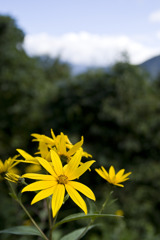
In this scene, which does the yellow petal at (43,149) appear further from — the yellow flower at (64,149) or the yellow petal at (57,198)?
the yellow petal at (57,198)

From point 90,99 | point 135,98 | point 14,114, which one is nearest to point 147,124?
point 135,98

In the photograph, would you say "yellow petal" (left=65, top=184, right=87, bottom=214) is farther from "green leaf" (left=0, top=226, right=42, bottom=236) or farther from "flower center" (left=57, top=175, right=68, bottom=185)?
"green leaf" (left=0, top=226, right=42, bottom=236)

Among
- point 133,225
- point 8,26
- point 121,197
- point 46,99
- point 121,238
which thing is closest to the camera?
point 121,238

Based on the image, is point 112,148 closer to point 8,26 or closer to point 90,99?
point 90,99

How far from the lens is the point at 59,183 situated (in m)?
0.68

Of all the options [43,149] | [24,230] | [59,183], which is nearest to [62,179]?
[59,183]

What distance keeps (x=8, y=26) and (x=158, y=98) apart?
5.31 meters

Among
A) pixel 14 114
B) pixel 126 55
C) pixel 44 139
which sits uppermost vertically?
pixel 14 114

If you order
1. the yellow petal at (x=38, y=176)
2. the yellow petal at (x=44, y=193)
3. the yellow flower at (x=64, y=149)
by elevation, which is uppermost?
the yellow flower at (x=64, y=149)

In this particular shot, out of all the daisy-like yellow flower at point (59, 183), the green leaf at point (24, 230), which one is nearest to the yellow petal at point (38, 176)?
the daisy-like yellow flower at point (59, 183)

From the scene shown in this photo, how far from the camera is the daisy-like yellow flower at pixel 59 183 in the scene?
63cm

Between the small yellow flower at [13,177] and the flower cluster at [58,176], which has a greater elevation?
the small yellow flower at [13,177]

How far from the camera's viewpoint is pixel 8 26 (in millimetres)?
8141

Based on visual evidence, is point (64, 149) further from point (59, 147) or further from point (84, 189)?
point (84, 189)
